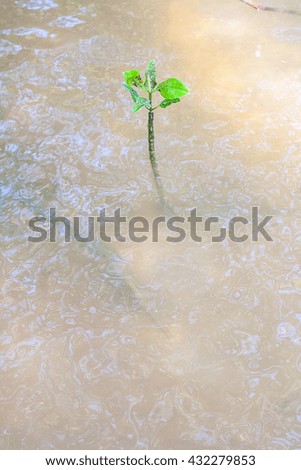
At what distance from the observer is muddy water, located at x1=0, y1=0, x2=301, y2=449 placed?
1.87 meters

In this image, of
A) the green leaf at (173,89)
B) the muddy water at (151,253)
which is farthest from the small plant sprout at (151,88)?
the muddy water at (151,253)

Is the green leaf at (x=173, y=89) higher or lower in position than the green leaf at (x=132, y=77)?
lower

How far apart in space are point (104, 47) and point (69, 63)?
10.2 inches

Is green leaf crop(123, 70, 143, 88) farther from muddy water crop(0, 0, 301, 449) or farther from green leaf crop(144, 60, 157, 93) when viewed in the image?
muddy water crop(0, 0, 301, 449)

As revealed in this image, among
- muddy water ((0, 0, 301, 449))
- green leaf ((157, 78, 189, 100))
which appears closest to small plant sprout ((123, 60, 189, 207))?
green leaf ((157, 78, 189, 100))

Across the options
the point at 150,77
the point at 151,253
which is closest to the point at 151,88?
the point at 150,77

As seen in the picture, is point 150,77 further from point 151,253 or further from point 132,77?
point 151,253

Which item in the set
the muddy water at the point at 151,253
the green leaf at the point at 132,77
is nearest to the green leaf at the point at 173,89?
the green leaf at the point at 132,77

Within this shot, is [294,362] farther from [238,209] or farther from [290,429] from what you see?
[238,209]

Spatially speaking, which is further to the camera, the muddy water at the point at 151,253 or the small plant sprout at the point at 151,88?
the small plant sprout at the point at 151,88

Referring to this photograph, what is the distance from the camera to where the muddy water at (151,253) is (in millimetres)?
1865

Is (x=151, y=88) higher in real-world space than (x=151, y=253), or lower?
higher

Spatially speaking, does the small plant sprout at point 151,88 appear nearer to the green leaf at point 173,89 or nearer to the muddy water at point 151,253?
the green leaf at point 173,89

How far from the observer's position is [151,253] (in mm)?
2297
